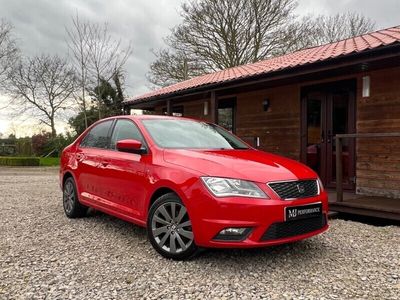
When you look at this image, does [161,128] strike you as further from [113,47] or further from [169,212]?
[113,47]

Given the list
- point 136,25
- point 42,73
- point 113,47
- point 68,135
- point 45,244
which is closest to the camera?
point 45,244

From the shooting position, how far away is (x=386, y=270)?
355 centimetres

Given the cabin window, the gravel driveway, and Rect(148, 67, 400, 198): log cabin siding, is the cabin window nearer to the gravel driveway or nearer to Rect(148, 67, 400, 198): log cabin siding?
Rect(148, 67, 400, 198): log cabin siding

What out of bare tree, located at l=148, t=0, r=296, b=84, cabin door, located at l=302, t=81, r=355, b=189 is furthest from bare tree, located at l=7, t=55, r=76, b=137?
cabin door, located at l=302, t=81, r=355, b=189

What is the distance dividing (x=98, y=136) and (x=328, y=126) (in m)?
5.14

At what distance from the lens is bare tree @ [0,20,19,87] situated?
88.1 ft

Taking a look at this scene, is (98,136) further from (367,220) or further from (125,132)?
(367,220)

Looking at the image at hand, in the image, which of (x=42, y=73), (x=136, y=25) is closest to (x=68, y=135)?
(x=42, y=73)

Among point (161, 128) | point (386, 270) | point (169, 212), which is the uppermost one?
A: point (161, 128)

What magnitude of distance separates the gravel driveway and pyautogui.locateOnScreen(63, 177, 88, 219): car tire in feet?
2.43

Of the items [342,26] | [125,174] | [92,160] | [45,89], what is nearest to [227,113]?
[92,160]

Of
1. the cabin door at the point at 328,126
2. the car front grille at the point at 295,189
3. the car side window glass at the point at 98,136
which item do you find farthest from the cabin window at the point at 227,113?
the car front grille at the point at 295,189

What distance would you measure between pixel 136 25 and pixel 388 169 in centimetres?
1605

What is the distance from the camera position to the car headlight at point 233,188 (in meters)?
3.38
